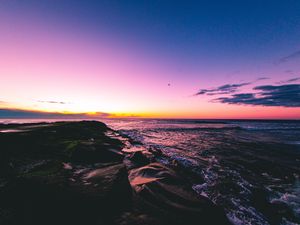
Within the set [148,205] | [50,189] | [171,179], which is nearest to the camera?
[50,189]

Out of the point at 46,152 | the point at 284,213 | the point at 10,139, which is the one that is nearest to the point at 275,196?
the point at 284,213

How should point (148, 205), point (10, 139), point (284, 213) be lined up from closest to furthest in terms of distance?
1. point (148, 205)
2. point (284, 213)
3. point (10, 139)

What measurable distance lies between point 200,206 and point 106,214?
2.42 meters

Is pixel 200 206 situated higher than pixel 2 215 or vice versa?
pixel 2 215

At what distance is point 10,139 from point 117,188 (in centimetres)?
1097

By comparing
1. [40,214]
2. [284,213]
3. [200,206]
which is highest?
[40,214]

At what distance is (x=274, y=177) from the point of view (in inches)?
314

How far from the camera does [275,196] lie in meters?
6.04

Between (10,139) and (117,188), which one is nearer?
(117,188)

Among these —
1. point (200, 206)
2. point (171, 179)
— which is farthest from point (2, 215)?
point (171, 179)

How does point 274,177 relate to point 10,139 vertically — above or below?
below

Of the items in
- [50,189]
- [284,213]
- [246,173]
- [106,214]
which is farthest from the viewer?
[246,173]

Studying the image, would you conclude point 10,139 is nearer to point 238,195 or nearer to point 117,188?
point 117,188

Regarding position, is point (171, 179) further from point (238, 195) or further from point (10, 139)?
point (10, 139)
